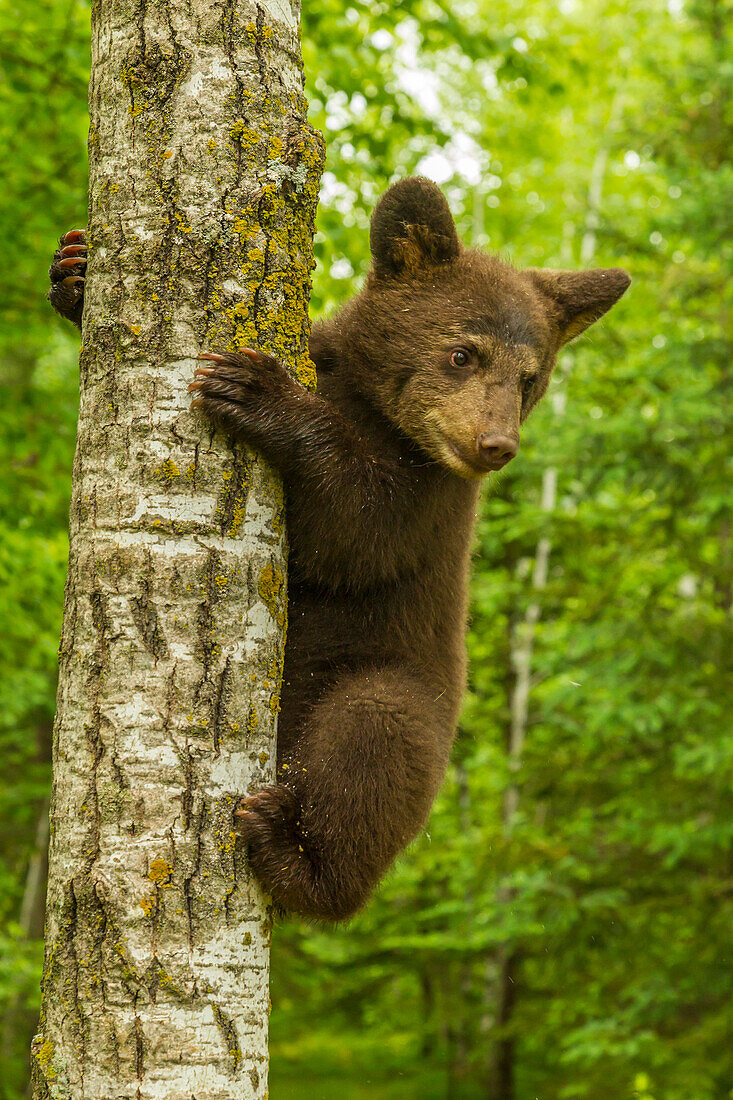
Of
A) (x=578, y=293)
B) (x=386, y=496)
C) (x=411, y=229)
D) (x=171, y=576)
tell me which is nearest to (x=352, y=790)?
(x=386, y=496)

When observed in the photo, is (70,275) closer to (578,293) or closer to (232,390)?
(232,390)

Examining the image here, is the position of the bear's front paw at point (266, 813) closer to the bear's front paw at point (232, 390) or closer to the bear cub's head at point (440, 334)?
the bear's front paw at point (232, 390)

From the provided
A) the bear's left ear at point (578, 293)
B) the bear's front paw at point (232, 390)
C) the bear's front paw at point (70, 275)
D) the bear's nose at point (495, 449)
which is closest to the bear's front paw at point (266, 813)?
the bear's front paw at point (232, 390)

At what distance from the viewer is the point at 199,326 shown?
8.24ft

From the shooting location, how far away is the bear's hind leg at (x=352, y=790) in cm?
291

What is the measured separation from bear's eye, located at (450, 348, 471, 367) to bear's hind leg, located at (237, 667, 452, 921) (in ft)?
4.04

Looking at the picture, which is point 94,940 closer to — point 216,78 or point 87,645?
point 87,645

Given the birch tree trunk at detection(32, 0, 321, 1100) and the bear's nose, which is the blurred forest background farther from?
the birch tree trunk at detection(32, 0, 321, 1100)

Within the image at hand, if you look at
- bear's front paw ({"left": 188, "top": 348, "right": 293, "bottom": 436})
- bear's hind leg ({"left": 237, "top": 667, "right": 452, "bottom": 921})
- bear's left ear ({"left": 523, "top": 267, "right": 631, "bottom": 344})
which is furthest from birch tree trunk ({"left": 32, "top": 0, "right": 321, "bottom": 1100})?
bear's left ear ({"left": 523, "top": 267, "right": 631, "bottom": 344})

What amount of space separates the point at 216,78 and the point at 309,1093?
54.2 feet

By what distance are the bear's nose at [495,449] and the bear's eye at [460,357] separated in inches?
18.2

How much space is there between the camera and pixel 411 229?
13.0 feet

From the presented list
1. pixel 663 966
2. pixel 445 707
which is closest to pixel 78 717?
pixel 445 707

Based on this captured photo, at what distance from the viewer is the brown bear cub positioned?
3074 millimetres
